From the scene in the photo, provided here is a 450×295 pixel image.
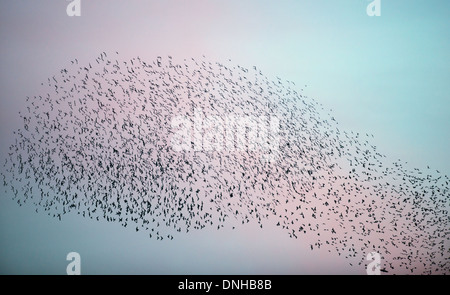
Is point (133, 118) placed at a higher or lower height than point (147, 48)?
lower

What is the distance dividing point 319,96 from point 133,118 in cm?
128

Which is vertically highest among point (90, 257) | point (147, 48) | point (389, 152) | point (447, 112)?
point (147, 48)

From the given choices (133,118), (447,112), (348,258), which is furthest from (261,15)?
(348,258)

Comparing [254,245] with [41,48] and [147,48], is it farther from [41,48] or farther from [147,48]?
[41,48]

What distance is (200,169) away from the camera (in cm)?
365

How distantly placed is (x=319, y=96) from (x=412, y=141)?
69 centimetres

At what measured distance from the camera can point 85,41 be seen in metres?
3.64

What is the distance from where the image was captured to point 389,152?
3578 mm

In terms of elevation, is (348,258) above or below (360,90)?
below

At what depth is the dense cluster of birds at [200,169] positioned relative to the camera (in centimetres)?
361

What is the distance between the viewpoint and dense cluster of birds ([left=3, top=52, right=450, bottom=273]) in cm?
361
